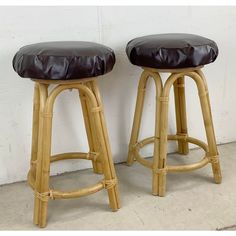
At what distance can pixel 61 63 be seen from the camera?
4.24 ft

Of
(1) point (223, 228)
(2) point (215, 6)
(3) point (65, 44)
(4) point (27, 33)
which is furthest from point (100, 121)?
(2) point (215, 6)

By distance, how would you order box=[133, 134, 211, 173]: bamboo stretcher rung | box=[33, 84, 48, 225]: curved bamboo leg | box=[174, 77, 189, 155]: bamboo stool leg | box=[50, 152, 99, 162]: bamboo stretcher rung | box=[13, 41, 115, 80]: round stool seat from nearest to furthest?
box=[13, 41, 115, 80]: round stool seat → box=[33, 84, 48, 225]: curved bamboo leg → box=[133, 134, 211, 173]: bamboo stretcher rung → box=[50, 152, 99, 162]: bamboo stretcher rung → box=[174, 77, 189, 155]: bamboo stool leg

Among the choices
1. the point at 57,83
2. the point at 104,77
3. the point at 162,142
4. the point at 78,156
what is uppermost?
the point at 57,83

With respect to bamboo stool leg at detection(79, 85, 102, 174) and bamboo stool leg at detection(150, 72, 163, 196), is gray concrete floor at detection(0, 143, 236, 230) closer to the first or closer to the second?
bamboo stool leg at detection(150, 72, 163, 196)

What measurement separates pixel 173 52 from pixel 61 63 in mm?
479

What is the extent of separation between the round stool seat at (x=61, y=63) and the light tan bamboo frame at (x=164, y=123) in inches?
13.2

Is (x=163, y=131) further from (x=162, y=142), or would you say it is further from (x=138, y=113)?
(x=138, y=113)

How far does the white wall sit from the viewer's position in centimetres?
165

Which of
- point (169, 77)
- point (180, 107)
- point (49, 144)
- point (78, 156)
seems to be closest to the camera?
point (49, 144)

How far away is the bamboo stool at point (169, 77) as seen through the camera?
1.48 meters

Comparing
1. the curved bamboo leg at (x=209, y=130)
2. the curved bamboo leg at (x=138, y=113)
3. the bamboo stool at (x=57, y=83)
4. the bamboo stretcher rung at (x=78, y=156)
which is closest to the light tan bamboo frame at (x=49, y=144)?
the bamboo stool at (x=57, y=83)

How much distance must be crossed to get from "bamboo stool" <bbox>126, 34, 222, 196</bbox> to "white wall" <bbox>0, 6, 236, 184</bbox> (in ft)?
0.47

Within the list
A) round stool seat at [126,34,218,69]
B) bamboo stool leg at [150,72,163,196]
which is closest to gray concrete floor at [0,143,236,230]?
bamboo stool leg at [150,72,163,196]

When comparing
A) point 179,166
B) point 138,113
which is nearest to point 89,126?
point 138,113
